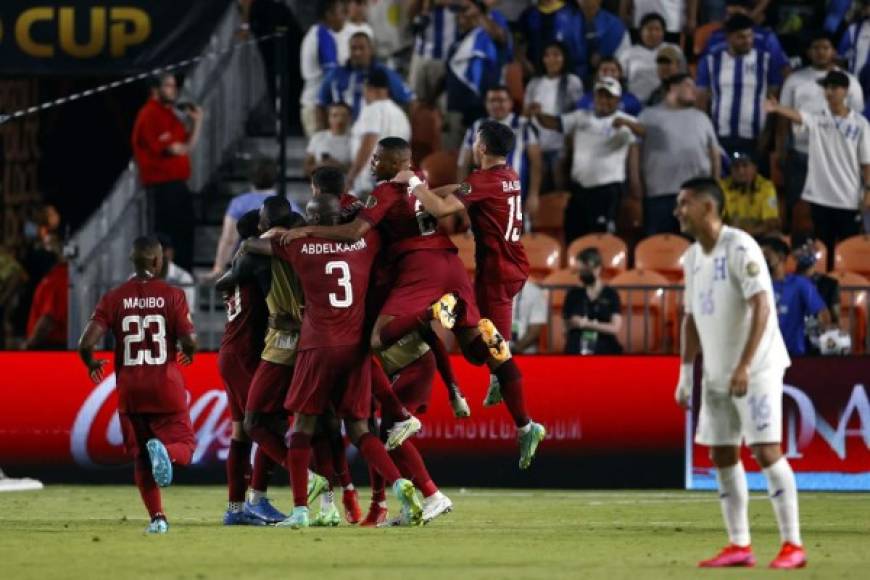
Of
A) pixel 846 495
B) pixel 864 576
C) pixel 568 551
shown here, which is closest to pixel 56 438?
pixel 846 495

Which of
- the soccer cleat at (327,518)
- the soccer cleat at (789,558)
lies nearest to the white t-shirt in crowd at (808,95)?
the soccer cleat at (327,518)

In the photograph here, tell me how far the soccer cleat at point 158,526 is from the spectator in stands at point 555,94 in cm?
952

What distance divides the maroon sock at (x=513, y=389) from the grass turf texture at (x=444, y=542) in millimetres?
762

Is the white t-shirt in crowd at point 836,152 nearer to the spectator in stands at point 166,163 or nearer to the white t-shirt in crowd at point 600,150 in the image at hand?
the white t-shirt in crowd at point 600,150

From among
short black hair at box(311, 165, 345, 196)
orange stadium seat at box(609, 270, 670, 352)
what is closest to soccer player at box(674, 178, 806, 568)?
short black hair at box(311, 165, 345, 196)

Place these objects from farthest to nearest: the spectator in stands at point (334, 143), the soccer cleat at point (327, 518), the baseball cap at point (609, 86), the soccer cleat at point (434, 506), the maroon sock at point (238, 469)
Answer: the spectator in stands at point (334, 143) < the baseball cap at point (609, 86) < the maroon sock at point (238, 469) < the soccer cleat at point (327, 518) < the soccer cleat at point (434, 506)

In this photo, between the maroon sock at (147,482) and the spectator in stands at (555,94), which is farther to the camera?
the spectator in stands at (555,94)

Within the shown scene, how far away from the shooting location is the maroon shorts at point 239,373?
14336 mm

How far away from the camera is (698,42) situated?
23406 mm

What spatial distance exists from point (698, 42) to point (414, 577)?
14.1 m

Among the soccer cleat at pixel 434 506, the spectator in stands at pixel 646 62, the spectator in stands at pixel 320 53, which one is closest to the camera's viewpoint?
the soccer cleat at pixel 434 506

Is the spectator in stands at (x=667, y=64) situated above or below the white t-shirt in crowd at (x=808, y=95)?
above

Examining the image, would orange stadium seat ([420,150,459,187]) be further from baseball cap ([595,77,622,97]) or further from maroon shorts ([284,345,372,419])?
maroon shorts ([284,345,372,419])

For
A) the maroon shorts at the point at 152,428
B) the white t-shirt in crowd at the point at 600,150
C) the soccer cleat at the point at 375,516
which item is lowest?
the soccer cleat at the point at 375,516
